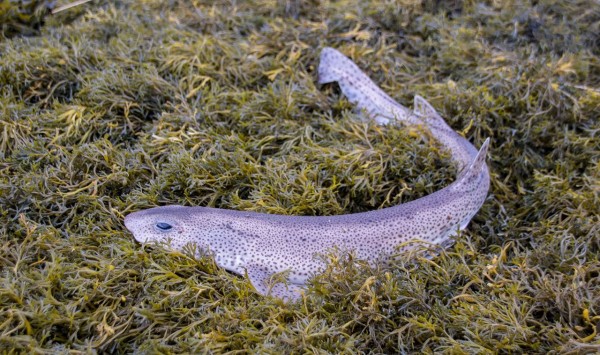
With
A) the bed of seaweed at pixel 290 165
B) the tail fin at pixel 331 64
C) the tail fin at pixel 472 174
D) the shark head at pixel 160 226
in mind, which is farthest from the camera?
the tail fin at pixel 331 64

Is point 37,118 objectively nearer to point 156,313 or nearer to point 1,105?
point 1,105

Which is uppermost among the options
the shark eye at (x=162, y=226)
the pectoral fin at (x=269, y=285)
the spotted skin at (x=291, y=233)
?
the shark eye at (x=162, y=226)

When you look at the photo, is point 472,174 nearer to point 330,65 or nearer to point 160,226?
point 330,65

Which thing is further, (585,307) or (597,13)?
(597,13)

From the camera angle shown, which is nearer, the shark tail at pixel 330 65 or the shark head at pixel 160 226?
the shark head at pixel 160 226

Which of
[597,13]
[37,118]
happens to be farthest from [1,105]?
[597,13]

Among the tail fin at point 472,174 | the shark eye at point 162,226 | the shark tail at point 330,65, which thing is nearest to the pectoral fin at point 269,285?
the shark eye at point 162,226

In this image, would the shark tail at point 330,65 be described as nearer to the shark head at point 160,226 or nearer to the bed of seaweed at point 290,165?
the bed of seaweed at point 290,165
